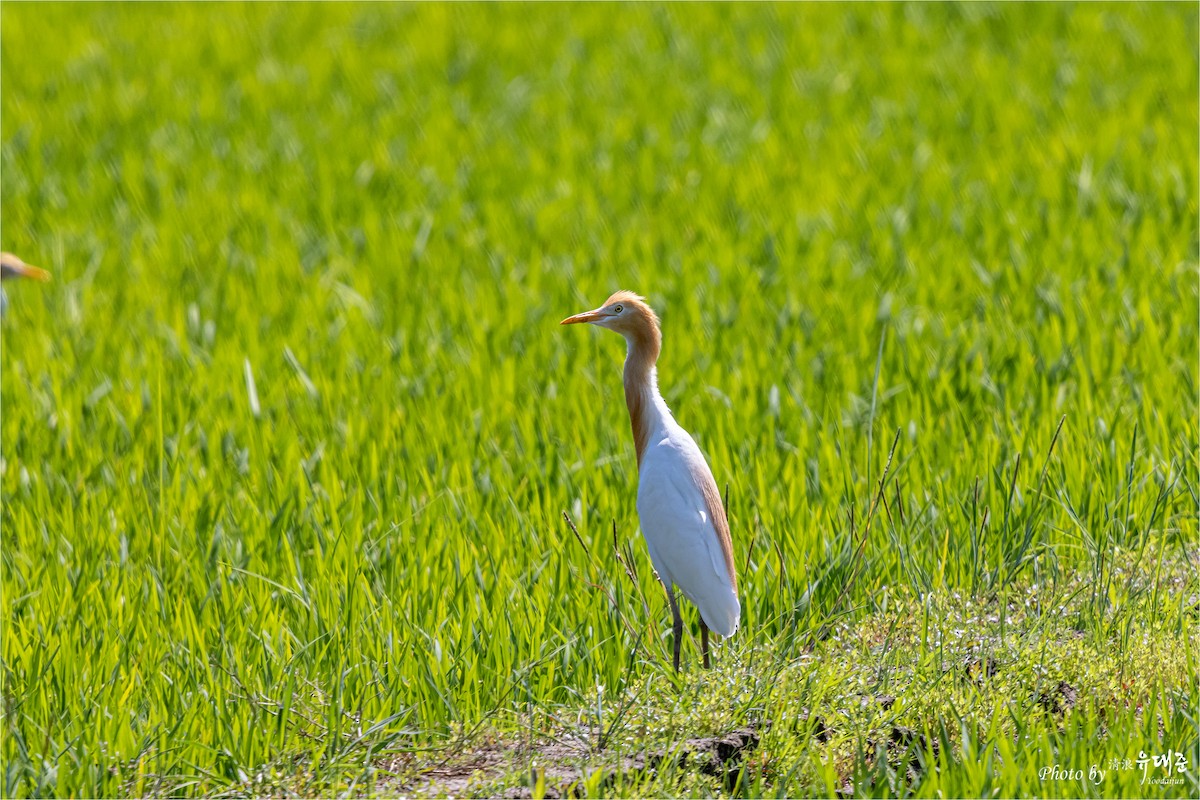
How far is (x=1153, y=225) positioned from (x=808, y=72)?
4.22m

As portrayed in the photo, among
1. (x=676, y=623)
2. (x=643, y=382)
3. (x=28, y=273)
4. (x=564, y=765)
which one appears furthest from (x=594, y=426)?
(x=28, y=273)

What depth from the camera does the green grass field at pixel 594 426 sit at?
285cm

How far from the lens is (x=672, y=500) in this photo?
293 cm

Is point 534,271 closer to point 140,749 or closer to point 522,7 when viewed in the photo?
point 140,749

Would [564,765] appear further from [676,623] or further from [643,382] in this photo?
[643,382]

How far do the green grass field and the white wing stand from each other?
0.40ft

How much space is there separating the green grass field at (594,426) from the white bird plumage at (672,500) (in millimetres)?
122

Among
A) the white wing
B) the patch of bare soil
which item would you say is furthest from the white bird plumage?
the patch of bare soil

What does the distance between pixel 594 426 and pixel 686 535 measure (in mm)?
1677

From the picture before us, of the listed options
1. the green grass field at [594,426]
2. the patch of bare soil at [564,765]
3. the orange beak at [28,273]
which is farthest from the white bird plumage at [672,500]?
the orange beak at [28,273]

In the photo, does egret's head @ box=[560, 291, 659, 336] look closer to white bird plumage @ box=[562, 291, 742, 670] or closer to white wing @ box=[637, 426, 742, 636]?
white bird plumage @ box=[562, 291, 742, 670]

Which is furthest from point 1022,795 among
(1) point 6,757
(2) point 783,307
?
(2) point 783,307

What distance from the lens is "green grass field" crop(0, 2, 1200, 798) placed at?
285 centimetres

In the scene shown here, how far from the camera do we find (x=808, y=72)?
992 cm
